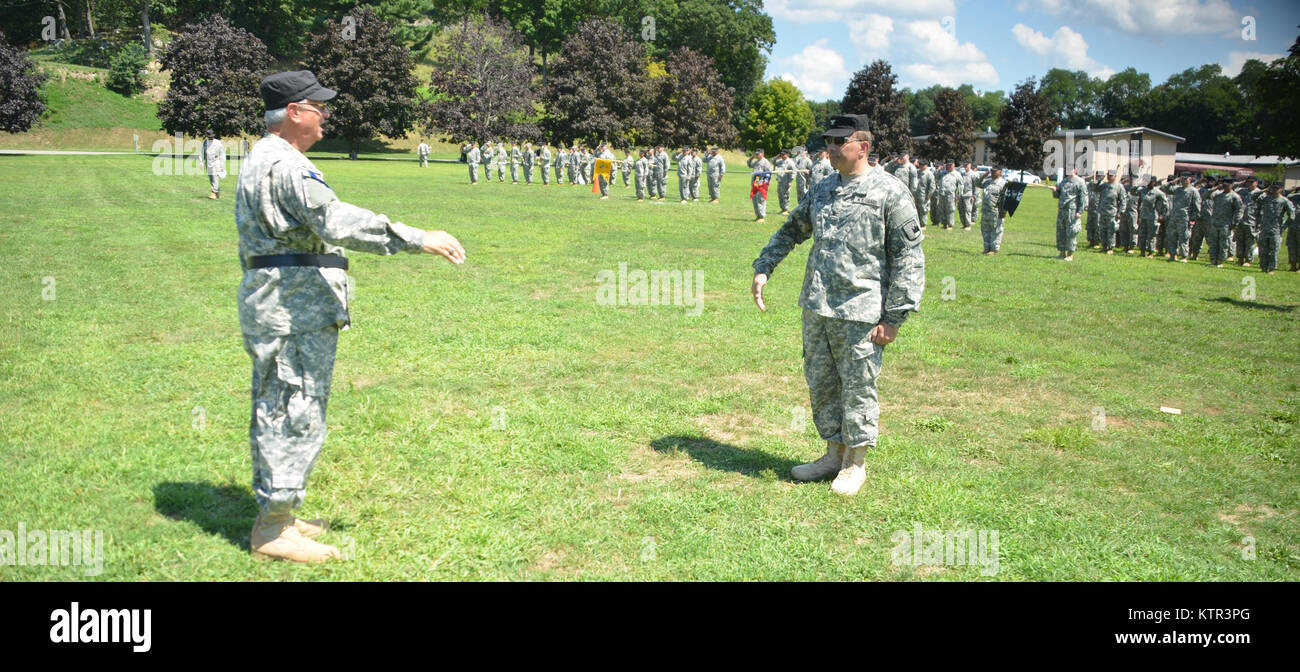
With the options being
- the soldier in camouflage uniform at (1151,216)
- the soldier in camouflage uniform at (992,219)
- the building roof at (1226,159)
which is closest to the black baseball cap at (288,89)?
the soldier in camouflage uniform at (992,219)

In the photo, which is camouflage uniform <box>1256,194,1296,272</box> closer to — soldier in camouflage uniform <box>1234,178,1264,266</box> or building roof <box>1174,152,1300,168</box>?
soldier in camouflage uniform <box>1234,178,1264,266</box>

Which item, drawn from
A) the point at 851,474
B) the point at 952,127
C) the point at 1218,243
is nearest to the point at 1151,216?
the point at 1218,243

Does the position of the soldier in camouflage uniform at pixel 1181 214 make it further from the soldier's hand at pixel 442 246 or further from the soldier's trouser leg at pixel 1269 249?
the soldier's hand at pixel 442 246

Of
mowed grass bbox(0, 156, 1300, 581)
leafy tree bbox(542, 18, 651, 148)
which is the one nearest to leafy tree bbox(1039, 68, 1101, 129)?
leafy tree bbox(542, 18, 651, 148)

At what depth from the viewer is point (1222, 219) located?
20.8 meters

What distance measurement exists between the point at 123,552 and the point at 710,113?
69213mm

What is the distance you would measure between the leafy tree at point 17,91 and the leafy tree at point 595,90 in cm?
3177

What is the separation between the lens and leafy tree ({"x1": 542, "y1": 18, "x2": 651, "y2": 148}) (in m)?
62.4
